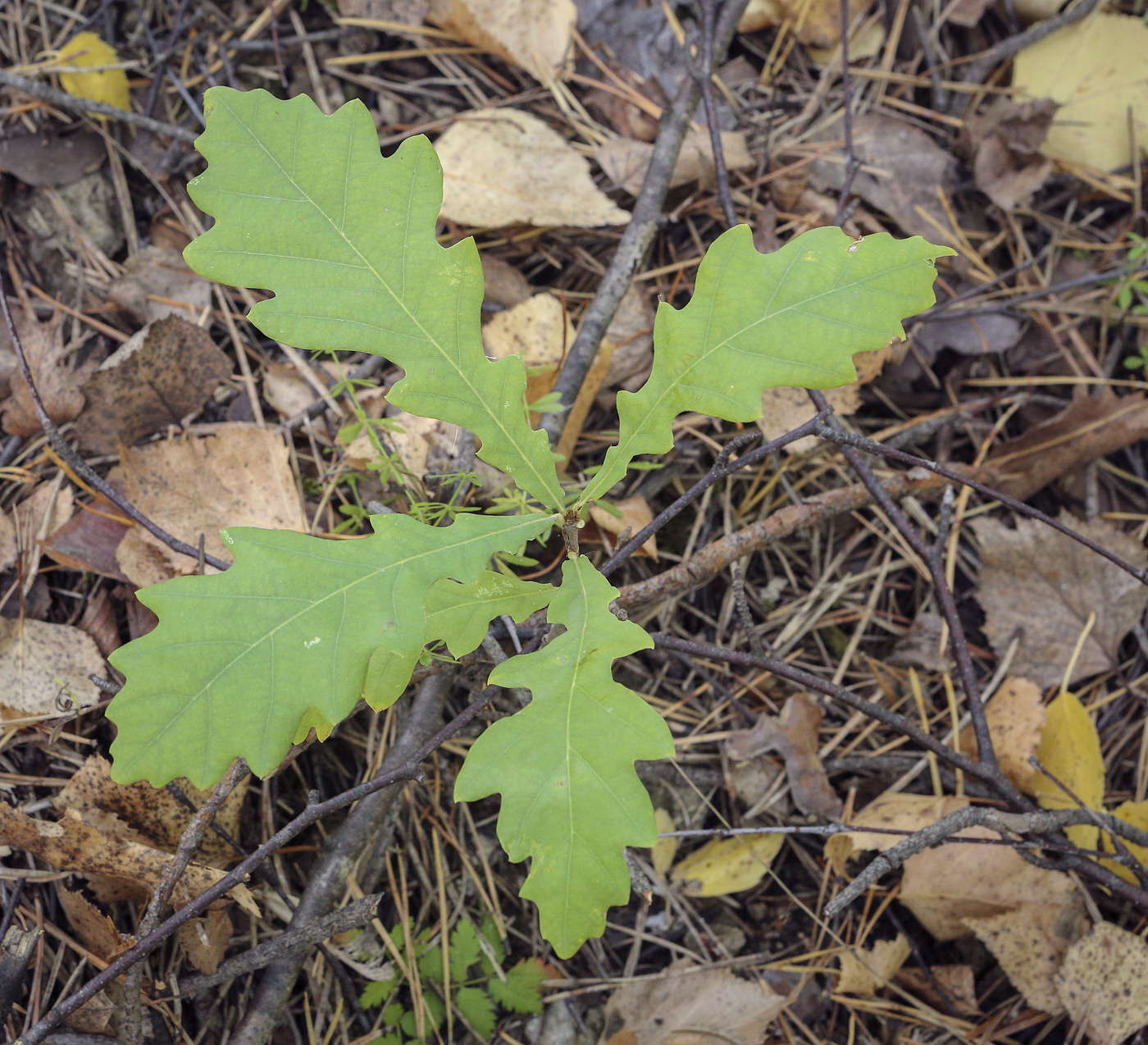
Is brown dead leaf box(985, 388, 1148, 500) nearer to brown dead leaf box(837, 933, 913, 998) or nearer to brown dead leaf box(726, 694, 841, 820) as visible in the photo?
brown dead leaf box(726, 694, 841, 820)

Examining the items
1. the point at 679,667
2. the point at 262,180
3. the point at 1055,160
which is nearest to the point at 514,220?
the point at 262,180

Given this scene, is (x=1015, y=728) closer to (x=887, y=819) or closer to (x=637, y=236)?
(x=887, y=819)

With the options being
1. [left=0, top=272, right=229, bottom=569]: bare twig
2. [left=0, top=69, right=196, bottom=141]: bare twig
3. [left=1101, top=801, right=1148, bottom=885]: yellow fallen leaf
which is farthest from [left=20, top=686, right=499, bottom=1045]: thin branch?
[left=0, top=69, right=196, bottom=141]: bare twig

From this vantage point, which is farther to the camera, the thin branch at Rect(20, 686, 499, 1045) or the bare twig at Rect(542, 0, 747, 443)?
the bare twig at Rect(542, 0, 747, 443)

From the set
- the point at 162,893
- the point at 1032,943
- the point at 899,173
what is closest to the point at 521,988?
the point at 162,893

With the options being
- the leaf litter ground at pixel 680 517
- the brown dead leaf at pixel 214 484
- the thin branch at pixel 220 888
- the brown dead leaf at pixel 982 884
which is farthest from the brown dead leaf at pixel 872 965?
the brown dead leaf at pixel 214 484

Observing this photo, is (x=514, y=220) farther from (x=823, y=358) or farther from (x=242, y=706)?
(x=242, y=706)

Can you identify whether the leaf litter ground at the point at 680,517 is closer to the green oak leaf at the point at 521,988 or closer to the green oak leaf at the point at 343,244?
the green oak leaf at the point at 521,988
